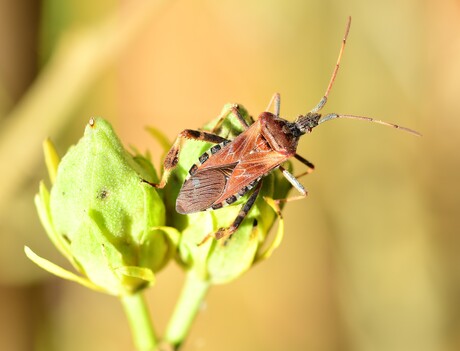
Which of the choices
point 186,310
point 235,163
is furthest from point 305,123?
point 186,310

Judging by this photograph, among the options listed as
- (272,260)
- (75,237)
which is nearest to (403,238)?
(272,260)

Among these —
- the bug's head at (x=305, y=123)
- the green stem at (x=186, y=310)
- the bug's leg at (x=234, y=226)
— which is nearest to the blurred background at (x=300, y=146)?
the bug's head at (x=305, y=123)

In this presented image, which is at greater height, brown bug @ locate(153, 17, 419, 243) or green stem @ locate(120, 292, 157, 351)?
brown bug @ locate(153, 17, 419, 243)

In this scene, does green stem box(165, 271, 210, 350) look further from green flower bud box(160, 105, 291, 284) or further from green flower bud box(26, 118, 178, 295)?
green flower bud box(26, 118, 178, 295)

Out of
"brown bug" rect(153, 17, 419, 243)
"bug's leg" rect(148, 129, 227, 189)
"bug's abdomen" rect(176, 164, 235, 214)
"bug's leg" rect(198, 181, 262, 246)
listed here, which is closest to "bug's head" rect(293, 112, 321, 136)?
"brown bug" rect(153, 17, 419, 243)

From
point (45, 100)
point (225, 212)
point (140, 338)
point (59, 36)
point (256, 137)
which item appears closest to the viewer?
point (225, 212)

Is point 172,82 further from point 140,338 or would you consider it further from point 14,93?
point 140,338

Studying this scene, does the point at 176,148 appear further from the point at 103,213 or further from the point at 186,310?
A: the point at 186,310
